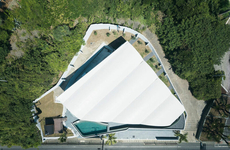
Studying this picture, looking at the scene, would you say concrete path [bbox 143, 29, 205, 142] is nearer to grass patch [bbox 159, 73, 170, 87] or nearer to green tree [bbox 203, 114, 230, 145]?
grass patch [bbox 159, 73, 170, 87]

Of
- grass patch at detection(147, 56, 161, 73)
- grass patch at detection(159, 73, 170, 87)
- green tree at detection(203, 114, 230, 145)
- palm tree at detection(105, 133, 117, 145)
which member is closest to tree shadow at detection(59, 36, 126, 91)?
grass patch at detection(147, 56, 161, 73)

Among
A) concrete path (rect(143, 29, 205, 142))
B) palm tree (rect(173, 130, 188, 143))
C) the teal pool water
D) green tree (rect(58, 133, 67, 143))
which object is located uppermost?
concrete path (rect(143, 29, 205, 142))

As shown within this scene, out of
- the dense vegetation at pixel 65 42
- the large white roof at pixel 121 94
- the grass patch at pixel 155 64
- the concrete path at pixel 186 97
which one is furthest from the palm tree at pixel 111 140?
the grass patch at pixel 155 64

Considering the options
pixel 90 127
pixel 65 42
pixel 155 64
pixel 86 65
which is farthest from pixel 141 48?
pixel 90 127

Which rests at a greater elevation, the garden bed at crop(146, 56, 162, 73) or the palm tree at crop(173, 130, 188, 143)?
the garden bed at crop(146, 56, 162, 73)

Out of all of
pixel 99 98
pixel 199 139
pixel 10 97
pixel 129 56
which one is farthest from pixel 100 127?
pixel 199 139

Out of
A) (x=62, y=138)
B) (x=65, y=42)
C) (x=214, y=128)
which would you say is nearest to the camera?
(x=65, y=42)

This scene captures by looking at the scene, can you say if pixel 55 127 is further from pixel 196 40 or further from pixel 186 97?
pixel 196 40

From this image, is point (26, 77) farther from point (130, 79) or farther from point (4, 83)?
point (130, 79)
